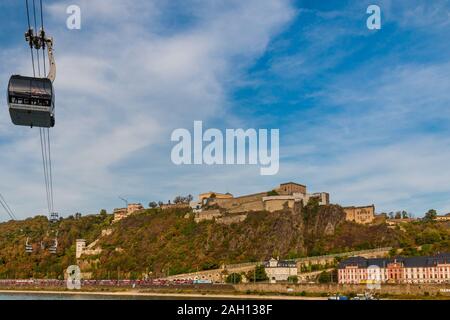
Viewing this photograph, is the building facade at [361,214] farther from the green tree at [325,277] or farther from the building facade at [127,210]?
the building facade at [127,210]

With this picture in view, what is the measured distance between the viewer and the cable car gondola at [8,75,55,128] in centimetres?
1612

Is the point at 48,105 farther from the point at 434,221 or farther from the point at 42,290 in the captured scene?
the point at 434,221

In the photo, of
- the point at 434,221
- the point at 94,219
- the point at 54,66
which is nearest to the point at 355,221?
the point at 434,221

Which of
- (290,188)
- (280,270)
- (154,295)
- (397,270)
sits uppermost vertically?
(290,188)

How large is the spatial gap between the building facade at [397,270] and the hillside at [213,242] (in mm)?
13816

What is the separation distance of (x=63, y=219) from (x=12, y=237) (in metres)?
20.0

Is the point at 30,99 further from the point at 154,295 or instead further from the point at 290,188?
the point at 290,188

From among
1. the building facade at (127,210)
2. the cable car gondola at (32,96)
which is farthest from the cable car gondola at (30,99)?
the building facade at (127,210)

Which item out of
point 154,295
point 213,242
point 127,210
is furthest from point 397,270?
point 127,210

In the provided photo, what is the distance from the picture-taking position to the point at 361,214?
329 feet

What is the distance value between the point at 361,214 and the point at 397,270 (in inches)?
1263

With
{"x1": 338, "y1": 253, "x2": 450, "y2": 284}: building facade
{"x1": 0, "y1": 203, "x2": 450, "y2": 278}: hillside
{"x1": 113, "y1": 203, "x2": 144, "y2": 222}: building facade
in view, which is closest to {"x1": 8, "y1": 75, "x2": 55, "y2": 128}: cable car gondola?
{"x1": 338, "y1": 253, "x2": 450, "y2": 284}: building facade
